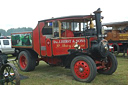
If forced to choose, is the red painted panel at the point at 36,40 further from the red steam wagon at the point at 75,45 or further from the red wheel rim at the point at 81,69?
the red wheel rim at the point at 81,69

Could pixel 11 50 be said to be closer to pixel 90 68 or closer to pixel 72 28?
pixel 72 28

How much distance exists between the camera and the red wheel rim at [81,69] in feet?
15.1

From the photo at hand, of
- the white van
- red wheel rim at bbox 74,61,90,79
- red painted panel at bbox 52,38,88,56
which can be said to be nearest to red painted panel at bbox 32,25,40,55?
red painted panel at bbox 52,38,88,56

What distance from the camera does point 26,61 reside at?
6.62m

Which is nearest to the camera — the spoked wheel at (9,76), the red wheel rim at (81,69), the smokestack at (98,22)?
the spoked wheel at (9,76)

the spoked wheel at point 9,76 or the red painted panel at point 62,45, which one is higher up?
the red painted panel at point 62,45

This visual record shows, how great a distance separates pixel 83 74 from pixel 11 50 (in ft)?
25.8

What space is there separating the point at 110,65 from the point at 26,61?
11.1ft

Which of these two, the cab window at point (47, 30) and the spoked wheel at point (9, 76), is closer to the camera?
the spoked wheel at point (9, 76)

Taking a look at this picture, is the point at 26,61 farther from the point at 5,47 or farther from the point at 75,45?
the point at 5,47

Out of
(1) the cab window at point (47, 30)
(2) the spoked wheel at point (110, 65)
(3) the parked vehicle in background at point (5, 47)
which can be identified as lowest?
(2) the spoked wheel at point (110, 65)

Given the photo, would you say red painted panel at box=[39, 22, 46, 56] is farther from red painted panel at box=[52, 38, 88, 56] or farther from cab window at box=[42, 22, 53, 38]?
red painted panel at box=[52, 38, 88, 56]

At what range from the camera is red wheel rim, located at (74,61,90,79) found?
4.62 meters

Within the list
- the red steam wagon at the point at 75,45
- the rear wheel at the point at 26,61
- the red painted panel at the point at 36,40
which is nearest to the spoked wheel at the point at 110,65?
the red steam wagon at the point at 75,45
